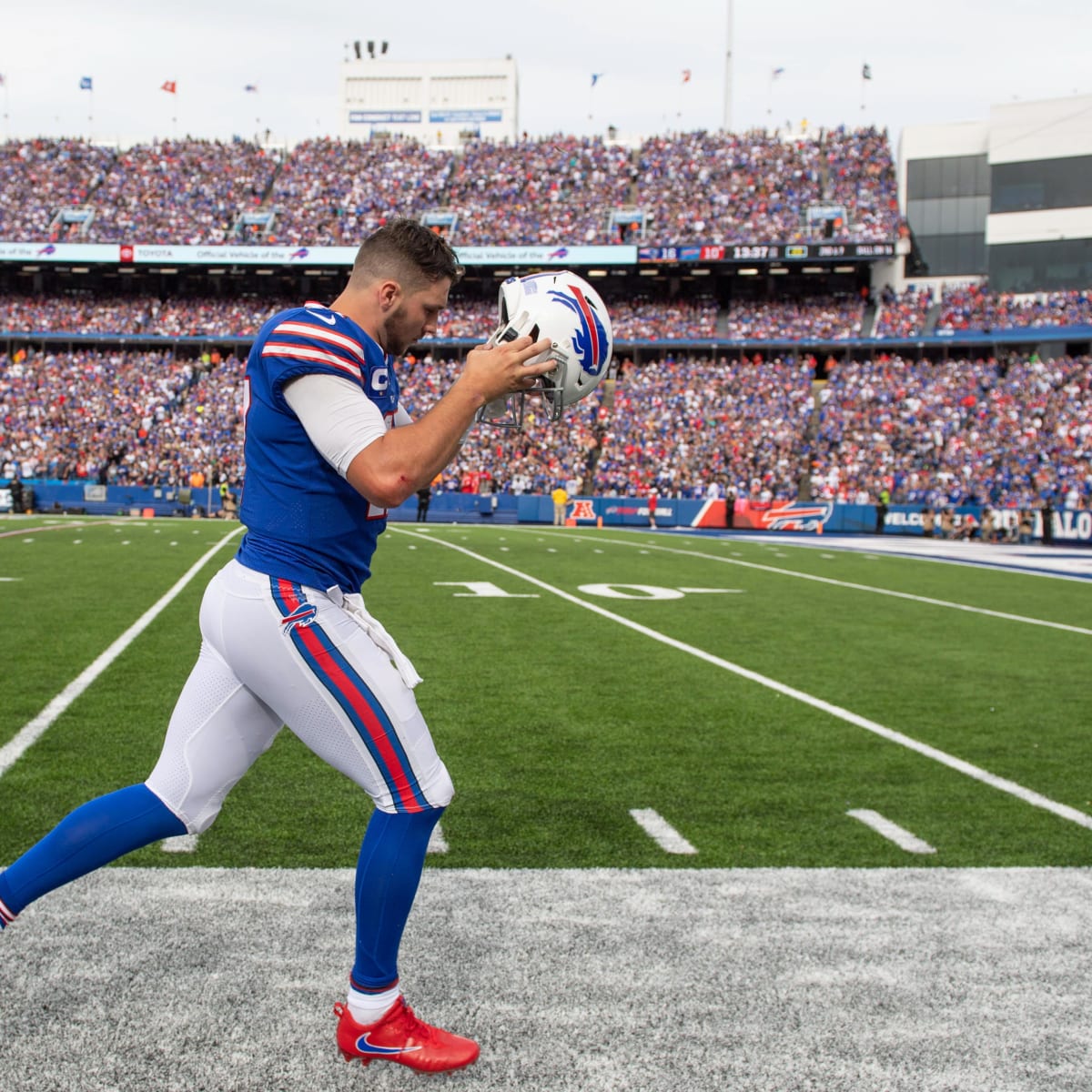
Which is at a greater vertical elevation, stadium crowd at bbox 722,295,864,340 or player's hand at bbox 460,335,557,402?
stadium crowd at bbox 722,295,864,340

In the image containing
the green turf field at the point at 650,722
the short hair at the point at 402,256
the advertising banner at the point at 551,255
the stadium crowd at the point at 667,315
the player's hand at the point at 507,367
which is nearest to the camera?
the player's hand at the point at 507,367

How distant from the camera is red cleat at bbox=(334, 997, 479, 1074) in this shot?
9.13 ft

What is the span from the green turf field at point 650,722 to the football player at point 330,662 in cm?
130

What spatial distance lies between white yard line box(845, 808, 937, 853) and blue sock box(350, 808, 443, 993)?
2.44m

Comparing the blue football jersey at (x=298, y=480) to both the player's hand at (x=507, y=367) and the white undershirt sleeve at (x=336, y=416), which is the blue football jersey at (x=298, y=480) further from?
the player's hand at (x=507, y=367)

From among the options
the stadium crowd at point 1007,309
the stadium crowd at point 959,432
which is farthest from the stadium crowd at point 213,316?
the stadium crowd at point 1007,309

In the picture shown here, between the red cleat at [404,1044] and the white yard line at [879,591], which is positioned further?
the white yard line at [879,591]

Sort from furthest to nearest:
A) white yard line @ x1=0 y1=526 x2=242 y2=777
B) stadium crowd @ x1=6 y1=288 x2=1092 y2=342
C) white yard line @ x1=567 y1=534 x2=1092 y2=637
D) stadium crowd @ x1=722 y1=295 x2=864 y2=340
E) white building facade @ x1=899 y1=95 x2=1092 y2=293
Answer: stadium crowd @ x1=722 y1=295 x2=864 y2=340, white building facade @ x1=899 y1=95 x2=1092 y2=293, stadium crowd @ x1=6 y1=288 x2=1092 y2=342, white yard line @ x1=567 y1=534 x2=1092 y2=637, white yard line @ x1=0 y1=526 x2=242 y2=777

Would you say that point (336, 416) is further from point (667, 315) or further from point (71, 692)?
point (667, 315)

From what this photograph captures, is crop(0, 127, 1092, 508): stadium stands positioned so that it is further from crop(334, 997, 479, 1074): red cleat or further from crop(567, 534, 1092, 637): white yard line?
crop(334, 997, 479, 1074): red cleat

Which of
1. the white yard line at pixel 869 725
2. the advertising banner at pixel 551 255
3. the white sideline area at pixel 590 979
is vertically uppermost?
the advertising banner at pixel 551 255

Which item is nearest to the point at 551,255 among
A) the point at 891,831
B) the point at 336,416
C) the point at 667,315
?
the point at 667,315

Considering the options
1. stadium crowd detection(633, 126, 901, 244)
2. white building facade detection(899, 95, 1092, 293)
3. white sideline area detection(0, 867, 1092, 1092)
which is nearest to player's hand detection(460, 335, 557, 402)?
white sideline area detection(0, 867, 1092, 1092)

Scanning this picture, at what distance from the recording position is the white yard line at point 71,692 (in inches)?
224
